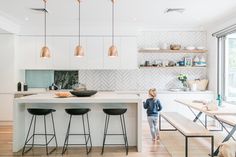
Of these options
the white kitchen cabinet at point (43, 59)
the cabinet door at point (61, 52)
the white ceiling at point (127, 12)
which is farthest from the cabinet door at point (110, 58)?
the white kitchen cabinet at point (43, 59)

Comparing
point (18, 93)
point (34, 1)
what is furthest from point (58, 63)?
point (34, 1)

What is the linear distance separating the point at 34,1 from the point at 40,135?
238 cm

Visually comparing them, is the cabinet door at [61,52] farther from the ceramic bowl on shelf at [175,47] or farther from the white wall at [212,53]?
the white wall at [212,53]

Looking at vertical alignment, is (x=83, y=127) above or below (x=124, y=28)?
below

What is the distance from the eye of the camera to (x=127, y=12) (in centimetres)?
578

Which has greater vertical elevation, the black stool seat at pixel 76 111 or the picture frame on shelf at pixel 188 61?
the picture frame on shelf at pixel 188 61

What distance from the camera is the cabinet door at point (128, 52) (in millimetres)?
7141

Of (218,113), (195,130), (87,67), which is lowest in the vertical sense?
(195,130)

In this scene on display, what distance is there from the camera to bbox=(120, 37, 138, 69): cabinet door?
7.14 metres

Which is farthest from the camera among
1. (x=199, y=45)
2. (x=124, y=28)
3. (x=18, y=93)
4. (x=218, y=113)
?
(x=199, y=45)

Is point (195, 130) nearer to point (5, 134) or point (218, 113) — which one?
point (218, 113)

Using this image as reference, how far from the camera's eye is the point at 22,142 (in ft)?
15.4

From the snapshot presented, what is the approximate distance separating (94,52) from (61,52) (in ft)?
2.86

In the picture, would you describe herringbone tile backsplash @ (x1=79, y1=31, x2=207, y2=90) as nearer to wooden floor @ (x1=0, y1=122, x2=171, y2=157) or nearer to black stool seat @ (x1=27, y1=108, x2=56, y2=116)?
wooden floor @ (x1=0, y1=122, x2=171, y2=157)
